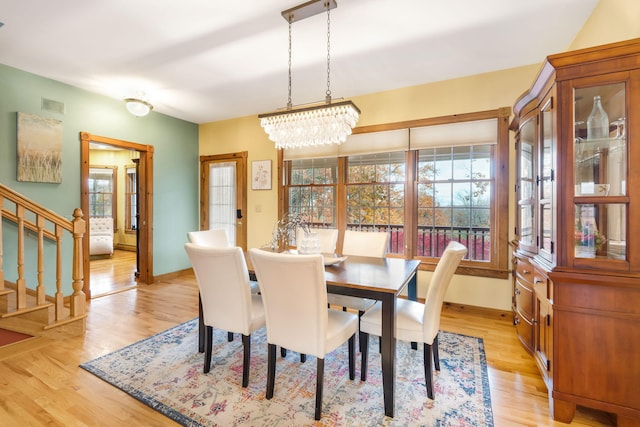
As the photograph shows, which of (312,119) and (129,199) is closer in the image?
(312,119)

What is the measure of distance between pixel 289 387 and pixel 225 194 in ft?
13.0

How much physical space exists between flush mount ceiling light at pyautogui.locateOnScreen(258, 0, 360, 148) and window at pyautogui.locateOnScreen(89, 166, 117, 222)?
7.25 metres

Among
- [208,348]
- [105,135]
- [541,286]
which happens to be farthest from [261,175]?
[541,286]

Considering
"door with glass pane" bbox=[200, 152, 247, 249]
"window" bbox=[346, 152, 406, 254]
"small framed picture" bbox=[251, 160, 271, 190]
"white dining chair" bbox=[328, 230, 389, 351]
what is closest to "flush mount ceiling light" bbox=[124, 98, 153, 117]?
"door with glass pane" bbox=[200, 152, 247, 249]

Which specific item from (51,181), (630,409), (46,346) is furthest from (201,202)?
(630,409)

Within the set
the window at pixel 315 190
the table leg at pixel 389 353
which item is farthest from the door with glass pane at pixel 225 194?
the table leg at pixel 389 353

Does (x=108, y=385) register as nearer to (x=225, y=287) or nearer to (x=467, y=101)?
(x=225, y=287)

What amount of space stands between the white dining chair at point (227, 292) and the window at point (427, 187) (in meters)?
2.37

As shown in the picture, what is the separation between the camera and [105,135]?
418 cm

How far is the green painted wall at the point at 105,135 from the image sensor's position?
3309mm

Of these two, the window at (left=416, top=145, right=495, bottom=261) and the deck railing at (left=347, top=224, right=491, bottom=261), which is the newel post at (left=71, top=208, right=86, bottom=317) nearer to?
the deck railing at (left=347, top=224, right=491, bottom=261)

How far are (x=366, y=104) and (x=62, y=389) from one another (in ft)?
13.7

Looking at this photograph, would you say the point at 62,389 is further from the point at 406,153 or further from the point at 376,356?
the point at 406,153

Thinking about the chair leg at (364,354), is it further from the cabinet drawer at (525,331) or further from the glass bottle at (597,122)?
the glass bottle at (597,122)
